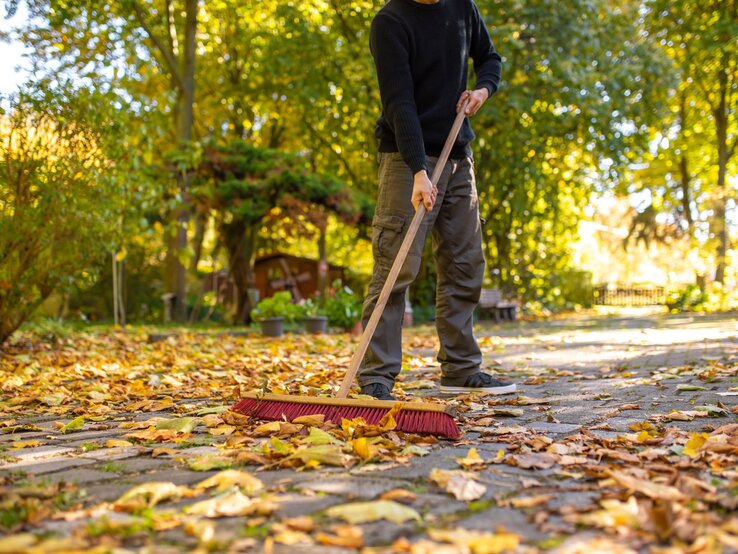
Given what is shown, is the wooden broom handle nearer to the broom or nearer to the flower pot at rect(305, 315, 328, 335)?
the broom

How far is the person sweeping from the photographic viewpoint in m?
3.58

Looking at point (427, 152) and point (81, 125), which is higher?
point (81, 125)

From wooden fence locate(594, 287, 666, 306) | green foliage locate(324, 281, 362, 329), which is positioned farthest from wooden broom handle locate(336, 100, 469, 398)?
wooden fence locate(594, 287, 666, 306)

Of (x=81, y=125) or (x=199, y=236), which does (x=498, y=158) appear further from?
(x=81, y=125)

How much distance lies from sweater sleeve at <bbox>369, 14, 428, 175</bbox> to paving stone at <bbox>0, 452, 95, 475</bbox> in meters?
1.95

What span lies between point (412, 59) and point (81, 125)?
11.9 ft

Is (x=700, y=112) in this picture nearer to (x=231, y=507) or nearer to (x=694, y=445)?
(x=694, y=445)

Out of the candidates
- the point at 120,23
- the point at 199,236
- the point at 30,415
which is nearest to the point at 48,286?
the point at 30,415

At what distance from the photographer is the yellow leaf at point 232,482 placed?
79.1 inches

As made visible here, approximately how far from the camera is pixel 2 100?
5598 millimetres

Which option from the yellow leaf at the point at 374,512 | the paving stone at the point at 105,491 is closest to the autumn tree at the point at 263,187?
the paving stone at the point at 105,491

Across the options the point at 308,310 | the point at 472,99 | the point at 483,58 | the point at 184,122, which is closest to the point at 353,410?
the point at 472,99

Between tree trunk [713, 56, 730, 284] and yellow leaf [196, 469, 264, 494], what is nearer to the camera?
yellow leaf [196, 469, 264, 494]

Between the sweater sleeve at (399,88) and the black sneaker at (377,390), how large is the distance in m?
1.05
